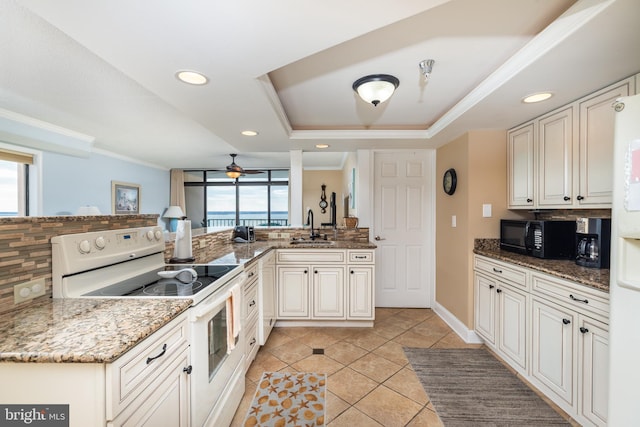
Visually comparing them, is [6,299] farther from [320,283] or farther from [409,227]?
[409,227]

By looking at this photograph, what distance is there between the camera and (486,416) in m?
1.70

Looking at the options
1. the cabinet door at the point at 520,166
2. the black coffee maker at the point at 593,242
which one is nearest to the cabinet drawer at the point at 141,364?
the black coffee maker at the point at 593,242

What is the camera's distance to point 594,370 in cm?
146

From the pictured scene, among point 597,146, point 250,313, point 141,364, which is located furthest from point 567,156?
point 141,364

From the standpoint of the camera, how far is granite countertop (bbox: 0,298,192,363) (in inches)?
29.2

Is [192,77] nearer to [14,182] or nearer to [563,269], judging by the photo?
[563,269]

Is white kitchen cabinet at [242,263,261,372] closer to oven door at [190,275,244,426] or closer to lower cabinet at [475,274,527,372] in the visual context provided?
oven door at [190,275,244,426]

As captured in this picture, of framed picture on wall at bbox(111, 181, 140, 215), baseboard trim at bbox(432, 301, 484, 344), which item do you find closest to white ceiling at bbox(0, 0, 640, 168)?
baseboard trim at bbox(432, 301, 484, 344)

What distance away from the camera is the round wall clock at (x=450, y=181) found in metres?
2.95

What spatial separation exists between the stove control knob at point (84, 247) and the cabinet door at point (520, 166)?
125 inches

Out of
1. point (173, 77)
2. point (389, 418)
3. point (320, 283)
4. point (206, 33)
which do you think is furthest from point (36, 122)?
point (389, 418)

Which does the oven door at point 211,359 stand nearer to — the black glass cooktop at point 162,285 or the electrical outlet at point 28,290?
the black glass cooktop at point 162,285

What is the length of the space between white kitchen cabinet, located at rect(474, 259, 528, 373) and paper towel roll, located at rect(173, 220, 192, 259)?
2523mm

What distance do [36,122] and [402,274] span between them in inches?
197
